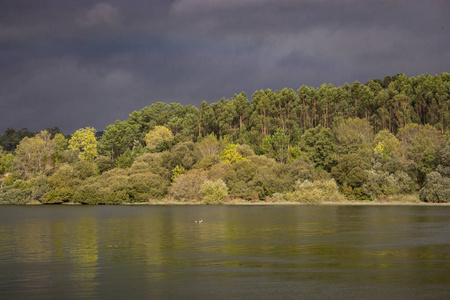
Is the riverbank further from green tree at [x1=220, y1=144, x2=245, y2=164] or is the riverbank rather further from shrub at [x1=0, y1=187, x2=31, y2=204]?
shrub at [x1=0, y1=187, x2=31, y2=204]

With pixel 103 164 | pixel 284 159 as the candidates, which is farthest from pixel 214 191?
pixel 103 164

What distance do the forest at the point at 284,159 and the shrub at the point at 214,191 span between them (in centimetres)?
20

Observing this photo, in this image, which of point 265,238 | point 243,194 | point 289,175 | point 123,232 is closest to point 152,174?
point 243,194

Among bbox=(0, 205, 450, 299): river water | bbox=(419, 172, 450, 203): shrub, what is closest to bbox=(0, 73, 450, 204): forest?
bbox=(419, 172, 450, 203): shrub

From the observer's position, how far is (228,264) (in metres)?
21.7

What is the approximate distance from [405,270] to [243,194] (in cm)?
6616

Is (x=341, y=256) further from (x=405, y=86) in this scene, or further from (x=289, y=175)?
(x=405, y=86)

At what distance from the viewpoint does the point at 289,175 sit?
3356 inches

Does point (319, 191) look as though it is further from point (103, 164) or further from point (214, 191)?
point (103, 164)

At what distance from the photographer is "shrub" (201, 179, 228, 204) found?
83.6 metres

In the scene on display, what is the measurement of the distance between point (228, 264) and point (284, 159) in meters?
84.1

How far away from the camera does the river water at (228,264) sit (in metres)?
16.4

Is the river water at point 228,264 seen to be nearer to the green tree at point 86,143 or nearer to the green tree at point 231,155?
the green tree at point 231,155

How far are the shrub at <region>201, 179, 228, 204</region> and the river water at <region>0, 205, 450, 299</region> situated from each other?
151ft
